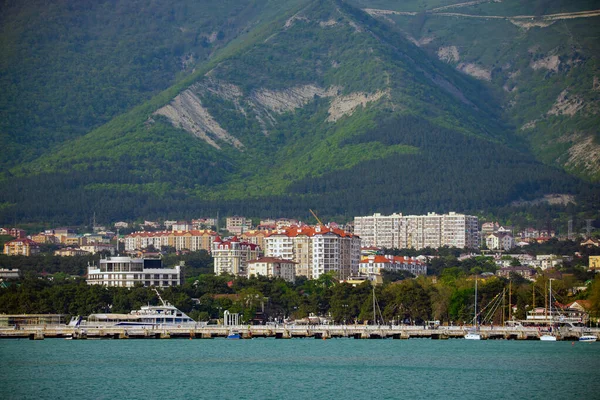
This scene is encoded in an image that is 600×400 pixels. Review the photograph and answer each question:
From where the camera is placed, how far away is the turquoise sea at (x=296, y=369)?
85.0 metres

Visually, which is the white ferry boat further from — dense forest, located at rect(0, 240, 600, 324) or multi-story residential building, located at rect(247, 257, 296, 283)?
multi-story residential building, located at rect(247, 257, 296, 283)

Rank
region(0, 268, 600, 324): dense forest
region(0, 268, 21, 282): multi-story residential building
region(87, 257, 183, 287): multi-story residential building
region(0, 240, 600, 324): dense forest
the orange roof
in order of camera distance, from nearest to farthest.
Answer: region(0, 268, 600, 324): dense forest, region(0, 240, 600, 324): dense forest, region(87, 257, 183, 287): multi-story residential building, region(0, 268, 21, 282): multi-story residential building, the orange roof

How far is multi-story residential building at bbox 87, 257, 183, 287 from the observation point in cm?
16825

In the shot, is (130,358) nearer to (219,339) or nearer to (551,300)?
(219,339)

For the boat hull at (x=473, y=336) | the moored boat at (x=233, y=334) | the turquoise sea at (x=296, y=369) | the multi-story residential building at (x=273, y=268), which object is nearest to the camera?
the turquoise sea at (x=296, y=369)

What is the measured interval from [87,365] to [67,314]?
40.4m

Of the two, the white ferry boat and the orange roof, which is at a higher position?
the orange roof

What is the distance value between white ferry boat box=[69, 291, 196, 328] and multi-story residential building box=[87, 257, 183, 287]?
29910mm

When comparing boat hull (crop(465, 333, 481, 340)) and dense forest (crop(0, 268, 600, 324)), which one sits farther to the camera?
dense forest (crop(0, 268, 600, 324))

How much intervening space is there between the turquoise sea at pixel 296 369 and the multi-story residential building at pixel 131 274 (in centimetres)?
3987

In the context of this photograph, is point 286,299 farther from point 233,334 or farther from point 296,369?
point 296,369

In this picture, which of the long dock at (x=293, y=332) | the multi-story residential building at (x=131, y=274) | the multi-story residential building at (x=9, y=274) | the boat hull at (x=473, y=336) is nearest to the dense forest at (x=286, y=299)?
the multi-story residential building at (x=131, y=274)

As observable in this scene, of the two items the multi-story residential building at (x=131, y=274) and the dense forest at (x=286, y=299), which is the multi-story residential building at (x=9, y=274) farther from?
the dense forest at (x=286, y=299)

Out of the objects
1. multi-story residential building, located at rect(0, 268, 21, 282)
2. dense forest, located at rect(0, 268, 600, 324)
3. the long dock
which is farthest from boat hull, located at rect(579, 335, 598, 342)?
multi-story residential building, located at rect(0, 268, 21, 282)
